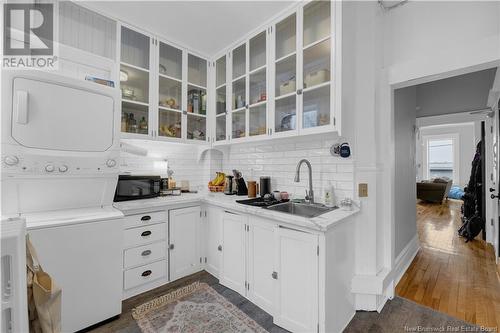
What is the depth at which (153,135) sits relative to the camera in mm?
2369

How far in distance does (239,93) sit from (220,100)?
14.5 inches

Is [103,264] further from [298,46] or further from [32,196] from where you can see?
[298,46]

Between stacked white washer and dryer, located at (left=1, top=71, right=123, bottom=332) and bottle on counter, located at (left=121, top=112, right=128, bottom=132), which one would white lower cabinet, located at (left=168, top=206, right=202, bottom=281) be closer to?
stacked white washer and dryer, located at (left=1, top=71, right=123, bottom=332)

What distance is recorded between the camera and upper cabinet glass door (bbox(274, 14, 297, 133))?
77.8 inches

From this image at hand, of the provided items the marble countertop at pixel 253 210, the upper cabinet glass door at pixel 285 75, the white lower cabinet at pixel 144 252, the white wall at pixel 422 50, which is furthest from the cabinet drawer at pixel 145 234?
the white wall at pixel 422 50

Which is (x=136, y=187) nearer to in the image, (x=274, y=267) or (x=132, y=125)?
(x=132, y=125)

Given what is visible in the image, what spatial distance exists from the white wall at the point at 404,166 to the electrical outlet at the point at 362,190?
0.78m

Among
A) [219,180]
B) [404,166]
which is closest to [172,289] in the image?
[219,180]

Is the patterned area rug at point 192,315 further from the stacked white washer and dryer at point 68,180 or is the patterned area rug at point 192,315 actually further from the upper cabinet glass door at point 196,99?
the upper cabinet glass door at point 196,99

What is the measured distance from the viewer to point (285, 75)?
207 centimetres

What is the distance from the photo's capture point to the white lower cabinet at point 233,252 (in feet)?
6.53

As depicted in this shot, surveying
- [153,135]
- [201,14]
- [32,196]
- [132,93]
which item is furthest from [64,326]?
[201,14]

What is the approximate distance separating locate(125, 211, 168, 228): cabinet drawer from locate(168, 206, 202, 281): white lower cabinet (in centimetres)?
9

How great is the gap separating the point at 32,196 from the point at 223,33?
2255 mm
